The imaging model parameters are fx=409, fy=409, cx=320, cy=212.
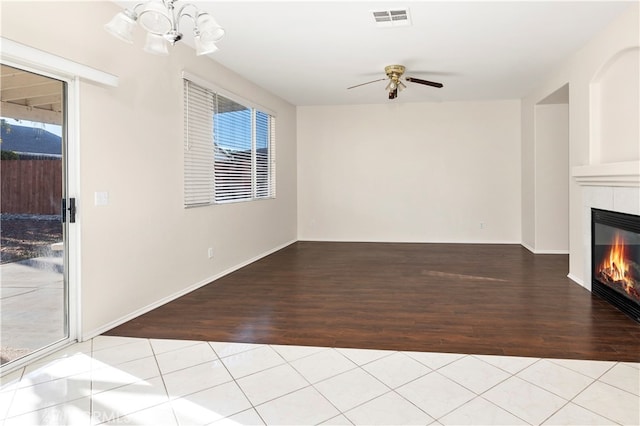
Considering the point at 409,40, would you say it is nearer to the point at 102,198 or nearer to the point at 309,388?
the point at 102,198

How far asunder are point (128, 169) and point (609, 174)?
4.19m

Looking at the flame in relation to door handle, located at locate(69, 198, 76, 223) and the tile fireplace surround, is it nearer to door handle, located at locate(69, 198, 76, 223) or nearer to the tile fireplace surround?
the tile fireplace surround

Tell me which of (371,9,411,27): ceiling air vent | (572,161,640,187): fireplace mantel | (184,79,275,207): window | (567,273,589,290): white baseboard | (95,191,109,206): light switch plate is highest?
(371,9,411,27): ceiling air vent

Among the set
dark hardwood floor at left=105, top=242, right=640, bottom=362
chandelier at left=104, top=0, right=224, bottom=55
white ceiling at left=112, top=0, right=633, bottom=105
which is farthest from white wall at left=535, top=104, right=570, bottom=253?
chandelier at left=104, top=0, right=224, bottom=55

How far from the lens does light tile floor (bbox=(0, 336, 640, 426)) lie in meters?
1.97

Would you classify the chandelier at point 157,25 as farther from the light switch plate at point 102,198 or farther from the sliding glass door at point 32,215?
the light switch plate at point 102,198

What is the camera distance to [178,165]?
4.17 meters

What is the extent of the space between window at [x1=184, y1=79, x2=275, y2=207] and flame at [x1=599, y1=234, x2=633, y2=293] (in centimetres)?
417

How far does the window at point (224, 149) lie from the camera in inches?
175

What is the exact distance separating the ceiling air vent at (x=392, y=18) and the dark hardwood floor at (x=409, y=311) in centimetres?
259

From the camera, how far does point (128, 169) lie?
135 inches

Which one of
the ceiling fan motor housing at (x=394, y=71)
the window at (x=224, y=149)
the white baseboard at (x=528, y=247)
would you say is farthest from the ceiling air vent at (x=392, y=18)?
the white baseboard at (x=528, y=247)

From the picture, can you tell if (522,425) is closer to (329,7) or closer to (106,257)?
(106,257)

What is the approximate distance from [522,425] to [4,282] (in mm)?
3002
